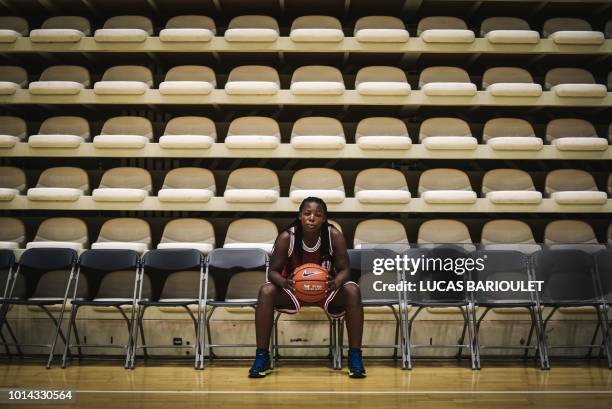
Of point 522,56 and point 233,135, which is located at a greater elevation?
point 522,56

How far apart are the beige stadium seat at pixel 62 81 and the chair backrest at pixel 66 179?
2.66 feet

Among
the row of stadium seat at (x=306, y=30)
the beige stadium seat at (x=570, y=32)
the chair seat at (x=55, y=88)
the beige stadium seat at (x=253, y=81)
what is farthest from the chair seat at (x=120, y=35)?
the beige stadium seat at (x=570, y=32)

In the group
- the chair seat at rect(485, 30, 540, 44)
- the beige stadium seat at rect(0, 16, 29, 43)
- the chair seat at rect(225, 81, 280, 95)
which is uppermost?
the beige stadium seat at rect(0, 16, 29, 43)

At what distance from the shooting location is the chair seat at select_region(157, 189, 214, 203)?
18.8 ft

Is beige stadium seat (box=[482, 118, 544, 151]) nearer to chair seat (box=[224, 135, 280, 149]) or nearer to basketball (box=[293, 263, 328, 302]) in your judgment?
chair seat (box=[224, 135, 280, 149])

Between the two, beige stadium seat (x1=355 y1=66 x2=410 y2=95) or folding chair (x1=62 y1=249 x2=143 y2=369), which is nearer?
folding chair (x1=62 y1=249 x2=143 y2=369)

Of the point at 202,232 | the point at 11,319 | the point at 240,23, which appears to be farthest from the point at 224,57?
the point at 11,319

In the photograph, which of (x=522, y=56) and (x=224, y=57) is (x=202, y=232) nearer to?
(x=224, y=57)

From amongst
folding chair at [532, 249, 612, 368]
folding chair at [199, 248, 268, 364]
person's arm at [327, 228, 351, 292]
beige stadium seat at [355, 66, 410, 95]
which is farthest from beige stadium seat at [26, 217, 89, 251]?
folding chair at [532, 249, 612, 368]

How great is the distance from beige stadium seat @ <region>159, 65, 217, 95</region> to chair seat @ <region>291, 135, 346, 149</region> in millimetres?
1102

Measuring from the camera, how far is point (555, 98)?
A: 620 cm

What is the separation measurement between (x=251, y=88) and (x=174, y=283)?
6.90ft

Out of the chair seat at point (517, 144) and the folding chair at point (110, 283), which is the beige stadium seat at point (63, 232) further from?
the chair seat at point (517, 144)

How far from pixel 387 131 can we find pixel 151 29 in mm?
2855
